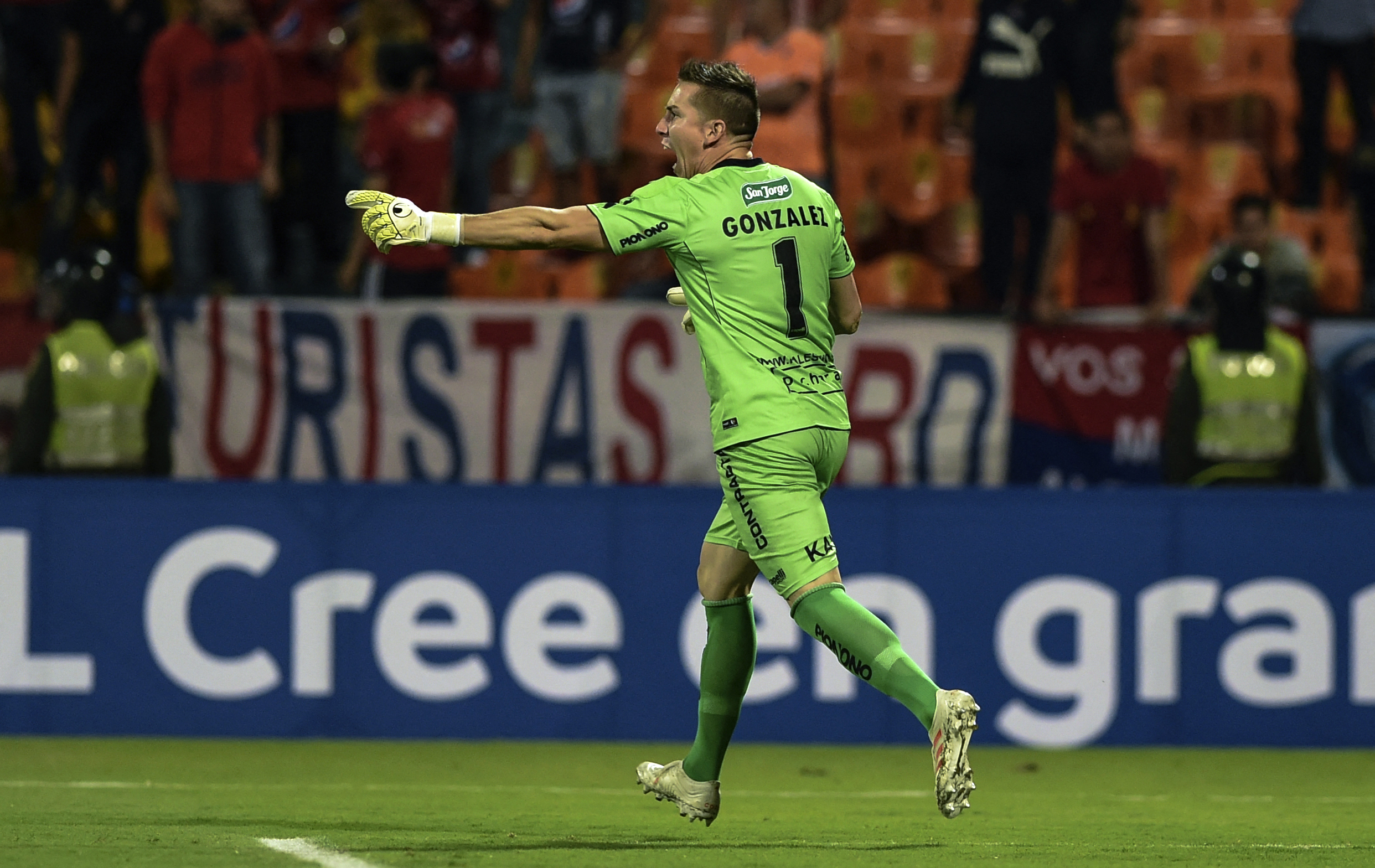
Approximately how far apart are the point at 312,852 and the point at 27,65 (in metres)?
7.96

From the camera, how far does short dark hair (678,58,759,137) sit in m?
5.39

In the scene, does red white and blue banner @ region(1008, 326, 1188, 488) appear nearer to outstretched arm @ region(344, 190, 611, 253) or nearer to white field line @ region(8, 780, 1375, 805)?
white field line @ region(8, 780, 1375, 805)

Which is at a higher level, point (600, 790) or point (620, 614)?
point (620, 614)

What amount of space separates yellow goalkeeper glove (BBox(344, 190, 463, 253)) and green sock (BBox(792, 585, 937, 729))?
136 centimetres

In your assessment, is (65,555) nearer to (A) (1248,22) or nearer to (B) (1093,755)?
(B) (1093,755)

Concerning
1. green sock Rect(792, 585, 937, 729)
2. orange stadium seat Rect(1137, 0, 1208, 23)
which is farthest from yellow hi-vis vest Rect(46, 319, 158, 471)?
orange stadium seat Rect(1137, 0, 1208, 23)

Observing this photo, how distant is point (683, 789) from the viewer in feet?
19.0

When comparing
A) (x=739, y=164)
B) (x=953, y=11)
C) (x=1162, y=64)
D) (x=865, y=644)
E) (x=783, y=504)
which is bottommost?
(x=865, y=644)

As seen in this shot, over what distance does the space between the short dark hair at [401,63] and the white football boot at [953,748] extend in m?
7.52

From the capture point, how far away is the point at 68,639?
8.86 m

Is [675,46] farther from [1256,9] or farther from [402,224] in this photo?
[402,224]

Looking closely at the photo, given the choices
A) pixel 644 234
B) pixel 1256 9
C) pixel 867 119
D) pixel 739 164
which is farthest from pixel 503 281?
pixel 644 234

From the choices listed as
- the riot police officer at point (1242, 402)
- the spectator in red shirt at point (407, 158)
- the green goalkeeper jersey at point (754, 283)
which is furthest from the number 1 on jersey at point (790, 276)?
the spectator in red shirt at point (407, 158)

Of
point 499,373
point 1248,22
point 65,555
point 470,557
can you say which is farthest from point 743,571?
point 1248,22
